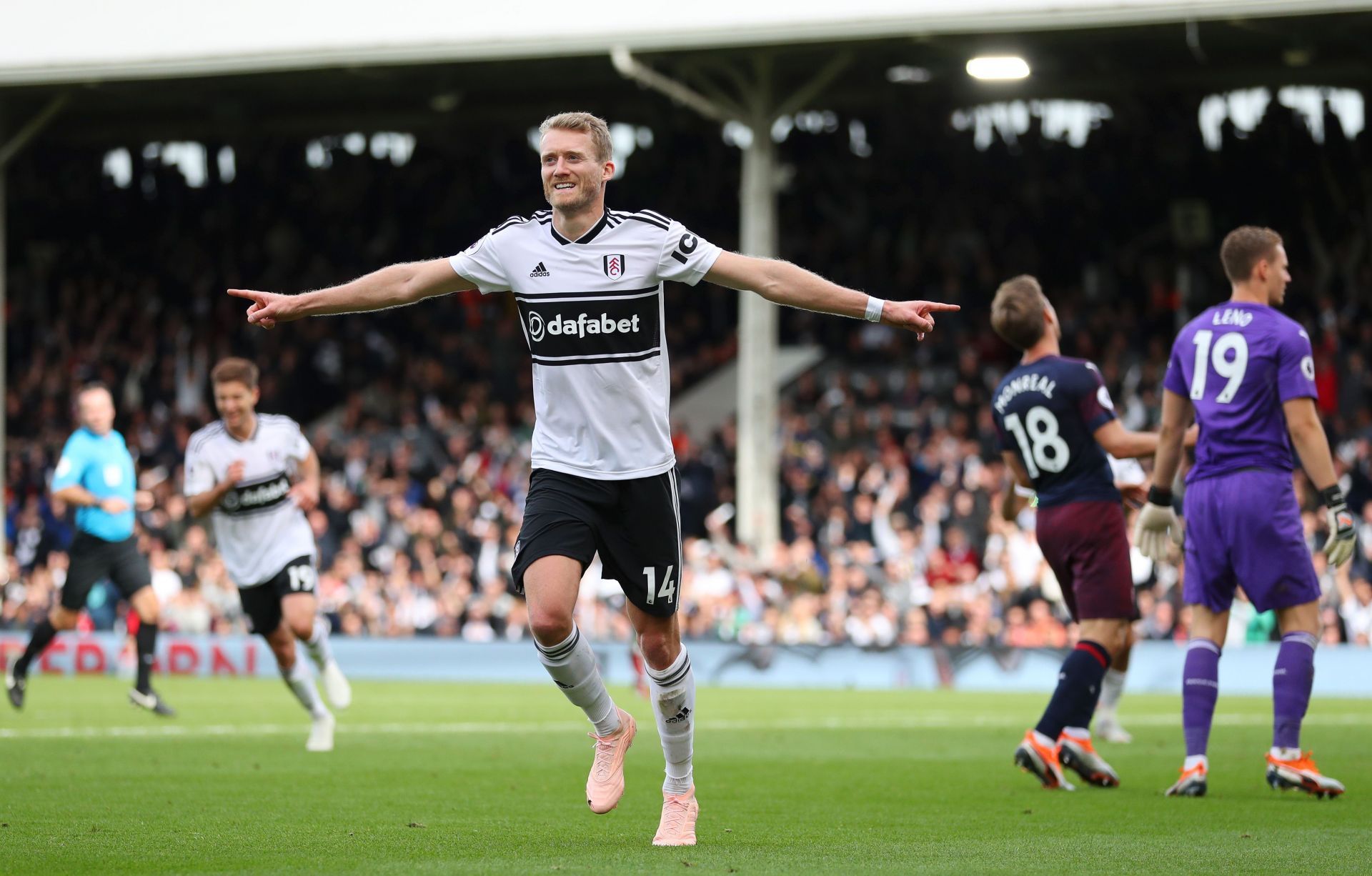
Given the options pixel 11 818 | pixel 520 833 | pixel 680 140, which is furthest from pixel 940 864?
pixel 680 140

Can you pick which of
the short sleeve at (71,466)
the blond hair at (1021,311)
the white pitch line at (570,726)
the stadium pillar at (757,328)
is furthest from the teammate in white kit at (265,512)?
the stadium pillar at (757,328)

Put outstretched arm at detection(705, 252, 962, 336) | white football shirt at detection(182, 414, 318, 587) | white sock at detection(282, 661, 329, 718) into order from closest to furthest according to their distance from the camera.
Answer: outstretched arm at detection(705, 252, 962, 336) < white sock at detection(282, 661, 329, 718) < white football shirt at detection(182, 414, 318, 587)

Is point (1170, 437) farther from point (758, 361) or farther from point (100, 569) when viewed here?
point (758, 361)

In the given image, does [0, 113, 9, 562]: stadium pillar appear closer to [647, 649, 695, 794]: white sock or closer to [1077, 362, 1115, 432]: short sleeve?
[1077, 362, 1115, 432]: short sleeve

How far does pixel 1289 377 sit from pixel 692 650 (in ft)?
43.8

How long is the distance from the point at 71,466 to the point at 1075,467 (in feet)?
26.7

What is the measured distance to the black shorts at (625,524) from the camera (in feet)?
21.6

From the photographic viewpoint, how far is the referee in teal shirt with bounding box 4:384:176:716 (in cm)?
1393

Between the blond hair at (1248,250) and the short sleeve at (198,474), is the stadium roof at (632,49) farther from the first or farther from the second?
the short sleeve at (198,474)

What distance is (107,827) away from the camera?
23.4 ft

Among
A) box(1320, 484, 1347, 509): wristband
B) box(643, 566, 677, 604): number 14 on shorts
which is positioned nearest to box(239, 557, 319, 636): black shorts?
box(643, 566, 677, 604): number 14 on shorts

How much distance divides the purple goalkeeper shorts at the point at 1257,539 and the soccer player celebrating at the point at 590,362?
279cm

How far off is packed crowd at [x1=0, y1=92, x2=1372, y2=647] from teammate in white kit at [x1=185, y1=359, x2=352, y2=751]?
10.2 m

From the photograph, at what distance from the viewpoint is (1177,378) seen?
867cm
